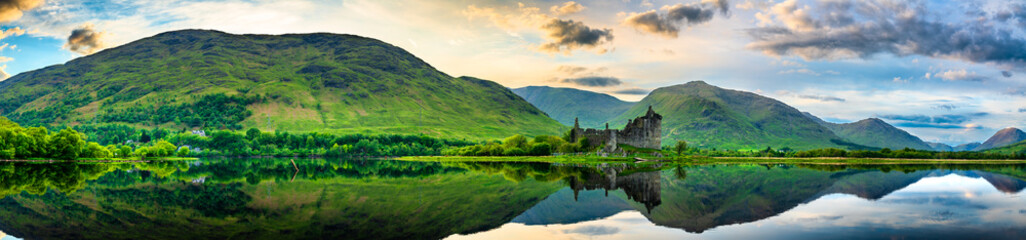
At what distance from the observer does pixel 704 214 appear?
2627 cm

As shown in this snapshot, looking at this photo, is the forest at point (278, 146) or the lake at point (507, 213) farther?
the forest at point (278, 146)

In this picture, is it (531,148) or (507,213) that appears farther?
(531,148)

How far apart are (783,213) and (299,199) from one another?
82.5 feet

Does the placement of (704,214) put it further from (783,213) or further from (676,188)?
(676,188)

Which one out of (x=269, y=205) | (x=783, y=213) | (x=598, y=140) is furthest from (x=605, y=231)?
(x=598, y=140)

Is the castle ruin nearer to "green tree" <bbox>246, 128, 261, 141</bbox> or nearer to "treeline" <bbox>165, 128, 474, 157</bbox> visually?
"treeline" <bbox>165, 128, 474, 157</bbox>

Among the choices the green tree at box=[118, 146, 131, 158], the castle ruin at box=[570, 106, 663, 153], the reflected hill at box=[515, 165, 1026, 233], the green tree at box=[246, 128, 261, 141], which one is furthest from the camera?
the green tree at box=[246, 128, 261, 141]

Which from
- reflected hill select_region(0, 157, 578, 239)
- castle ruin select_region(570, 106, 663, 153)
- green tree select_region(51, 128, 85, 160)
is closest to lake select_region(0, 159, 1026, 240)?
reflected hill select_region(0, 157, 578, 239)

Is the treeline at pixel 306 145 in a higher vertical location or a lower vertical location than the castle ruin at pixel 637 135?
lower

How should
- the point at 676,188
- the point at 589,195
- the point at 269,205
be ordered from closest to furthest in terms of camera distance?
1. the point at 269,205
2. the point at 589,195
3. the point at 676,188

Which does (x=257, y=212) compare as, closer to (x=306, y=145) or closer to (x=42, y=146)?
(x=42, y=146)

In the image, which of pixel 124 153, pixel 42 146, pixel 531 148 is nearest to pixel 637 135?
pixel 531 148

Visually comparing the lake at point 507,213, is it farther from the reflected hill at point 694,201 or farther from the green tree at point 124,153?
the green tree at point 124,153

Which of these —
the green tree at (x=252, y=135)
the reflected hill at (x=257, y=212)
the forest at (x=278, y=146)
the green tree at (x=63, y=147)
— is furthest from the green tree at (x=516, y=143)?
the green tree at (x=252, y=135)
